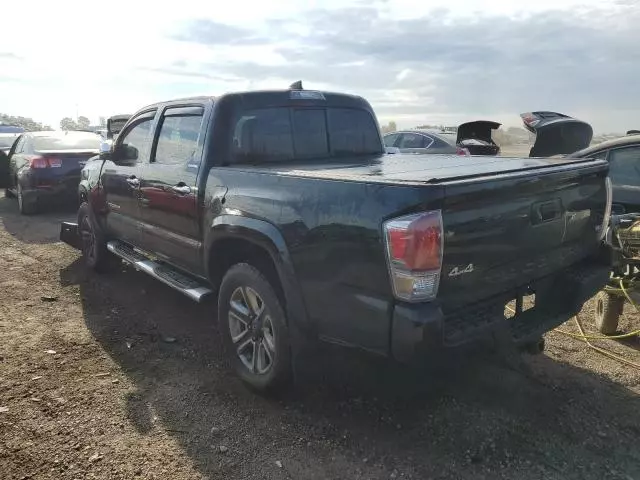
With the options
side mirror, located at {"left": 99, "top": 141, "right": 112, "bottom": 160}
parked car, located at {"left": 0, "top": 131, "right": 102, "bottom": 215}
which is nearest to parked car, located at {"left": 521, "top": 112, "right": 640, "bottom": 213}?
side mirror, located at {"left": 99, "top": 141, "right": 112, "bottom": 160}

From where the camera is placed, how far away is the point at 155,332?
459cm

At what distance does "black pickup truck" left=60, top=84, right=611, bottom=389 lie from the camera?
2449 mm

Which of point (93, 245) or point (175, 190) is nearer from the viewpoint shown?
point (175, 190)

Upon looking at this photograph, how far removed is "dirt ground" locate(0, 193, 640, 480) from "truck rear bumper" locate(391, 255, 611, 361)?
17 centimetres

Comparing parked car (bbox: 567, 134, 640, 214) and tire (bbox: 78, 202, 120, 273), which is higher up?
parked car (bbox: 567, 134, 640, 214)

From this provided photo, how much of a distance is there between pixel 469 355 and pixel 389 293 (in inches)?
22.5

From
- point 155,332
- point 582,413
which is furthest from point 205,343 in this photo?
point 582,413

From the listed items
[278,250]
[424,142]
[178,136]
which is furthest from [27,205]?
[278,250]

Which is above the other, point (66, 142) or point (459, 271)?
point (66, 142)

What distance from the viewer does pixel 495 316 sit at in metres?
2.76

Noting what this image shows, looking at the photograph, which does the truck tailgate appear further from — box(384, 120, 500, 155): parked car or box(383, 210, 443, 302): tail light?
box(384, 120, 500, 155): parked car

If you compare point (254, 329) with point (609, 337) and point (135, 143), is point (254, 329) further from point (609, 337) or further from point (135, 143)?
point (609, 337)

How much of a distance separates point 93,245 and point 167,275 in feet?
7.26

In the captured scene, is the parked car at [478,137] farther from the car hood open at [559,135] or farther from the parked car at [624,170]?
the parked car at [624,170]
